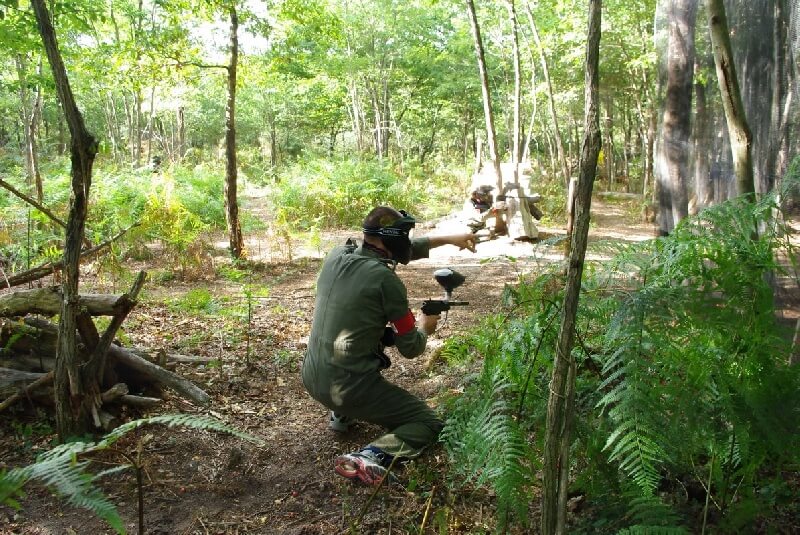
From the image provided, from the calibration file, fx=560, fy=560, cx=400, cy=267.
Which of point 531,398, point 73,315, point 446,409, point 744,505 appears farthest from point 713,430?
point 73,315

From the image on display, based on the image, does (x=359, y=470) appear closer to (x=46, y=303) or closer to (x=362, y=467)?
(x=362, y=467)

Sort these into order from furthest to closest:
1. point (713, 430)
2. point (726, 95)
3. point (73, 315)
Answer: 1. point (73, 315)
2. point (726, 95)
3. point (713, 430)

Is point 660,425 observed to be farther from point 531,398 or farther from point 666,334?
point 531,398

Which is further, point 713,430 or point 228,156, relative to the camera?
point 228,156

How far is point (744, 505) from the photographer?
6.84 feet

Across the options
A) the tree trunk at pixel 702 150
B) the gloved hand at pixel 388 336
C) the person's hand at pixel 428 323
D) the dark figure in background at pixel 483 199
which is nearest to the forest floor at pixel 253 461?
the person's hand at pixel 428 323

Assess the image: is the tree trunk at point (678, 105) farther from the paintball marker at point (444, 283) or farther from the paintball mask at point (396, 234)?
the paintball mask at point (396, 234)

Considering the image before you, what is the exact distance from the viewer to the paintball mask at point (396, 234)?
3.88 m

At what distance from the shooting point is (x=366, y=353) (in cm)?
372

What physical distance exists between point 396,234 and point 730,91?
210 centimetres

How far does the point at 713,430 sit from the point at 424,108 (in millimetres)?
31270

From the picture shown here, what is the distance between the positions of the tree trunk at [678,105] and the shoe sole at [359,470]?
138 inches

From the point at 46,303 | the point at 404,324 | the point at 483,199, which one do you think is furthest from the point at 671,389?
the point at 483,199

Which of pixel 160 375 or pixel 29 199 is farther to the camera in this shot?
pixel 160 375
